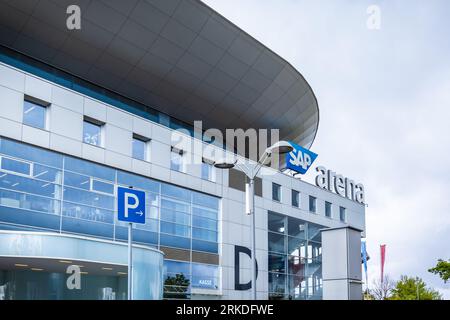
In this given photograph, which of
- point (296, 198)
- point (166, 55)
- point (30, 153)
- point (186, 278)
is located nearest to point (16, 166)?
point (30, 153)

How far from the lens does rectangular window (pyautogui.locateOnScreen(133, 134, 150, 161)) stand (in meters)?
29.3

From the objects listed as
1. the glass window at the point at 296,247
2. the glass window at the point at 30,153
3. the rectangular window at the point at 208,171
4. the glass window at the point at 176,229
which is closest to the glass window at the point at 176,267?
the glass window at the point at 176,229

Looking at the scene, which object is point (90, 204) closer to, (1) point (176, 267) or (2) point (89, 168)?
(2) point (89, 168)

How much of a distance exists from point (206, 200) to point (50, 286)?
1124cm

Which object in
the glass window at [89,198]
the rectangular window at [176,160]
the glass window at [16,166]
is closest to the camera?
the glass window at [16,166]

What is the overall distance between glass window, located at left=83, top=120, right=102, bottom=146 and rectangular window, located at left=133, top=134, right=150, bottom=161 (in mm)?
2265

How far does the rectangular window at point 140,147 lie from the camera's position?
29281 millimetres

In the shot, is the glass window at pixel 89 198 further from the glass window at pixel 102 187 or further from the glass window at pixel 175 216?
the glass window at pixel 175 216

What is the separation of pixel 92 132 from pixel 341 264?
57.3 ft

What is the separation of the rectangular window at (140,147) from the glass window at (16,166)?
644 cm

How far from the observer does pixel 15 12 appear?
2756 cm

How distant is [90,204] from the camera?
26000 mm
